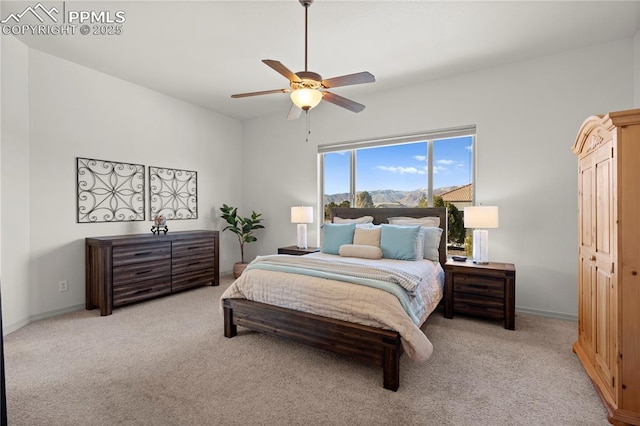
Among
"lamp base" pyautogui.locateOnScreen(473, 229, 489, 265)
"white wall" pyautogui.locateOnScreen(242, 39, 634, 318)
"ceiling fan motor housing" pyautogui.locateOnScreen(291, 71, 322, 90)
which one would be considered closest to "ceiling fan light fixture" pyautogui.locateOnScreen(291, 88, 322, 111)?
"ceiling fan motor housing" pyautogui.locateOnScreen(291, 71, 322, 90)

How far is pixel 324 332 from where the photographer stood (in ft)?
7.76

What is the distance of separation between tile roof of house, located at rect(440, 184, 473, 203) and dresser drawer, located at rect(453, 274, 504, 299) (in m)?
1.15

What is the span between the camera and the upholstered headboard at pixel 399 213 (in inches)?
147

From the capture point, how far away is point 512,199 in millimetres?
3588

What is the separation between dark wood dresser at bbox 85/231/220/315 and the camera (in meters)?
3.51

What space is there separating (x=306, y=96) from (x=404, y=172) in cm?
245

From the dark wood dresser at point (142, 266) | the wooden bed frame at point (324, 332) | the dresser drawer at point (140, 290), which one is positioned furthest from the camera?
the dresser drawer at point (140, 290)

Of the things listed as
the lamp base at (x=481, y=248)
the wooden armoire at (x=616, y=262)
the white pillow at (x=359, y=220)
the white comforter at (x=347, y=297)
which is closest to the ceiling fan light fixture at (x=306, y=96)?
the white comforter at (x=347, y=297)

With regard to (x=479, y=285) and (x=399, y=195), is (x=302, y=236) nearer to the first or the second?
(x=399, y=195)

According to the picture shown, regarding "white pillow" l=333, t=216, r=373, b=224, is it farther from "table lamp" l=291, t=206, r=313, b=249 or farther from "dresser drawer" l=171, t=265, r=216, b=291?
"dresser drawer" l=171, t=265, r=216, b=291

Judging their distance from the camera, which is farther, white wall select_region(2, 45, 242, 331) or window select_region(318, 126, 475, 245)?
window select_region(318, 126, 475, 245)

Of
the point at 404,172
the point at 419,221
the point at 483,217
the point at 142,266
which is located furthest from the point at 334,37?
the point at 142,266

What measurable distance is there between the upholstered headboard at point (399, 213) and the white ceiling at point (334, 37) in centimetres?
173

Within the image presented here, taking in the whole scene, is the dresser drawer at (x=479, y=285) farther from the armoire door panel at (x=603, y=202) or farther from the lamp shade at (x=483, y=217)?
the armoire door panel at (x=603, y=202)
